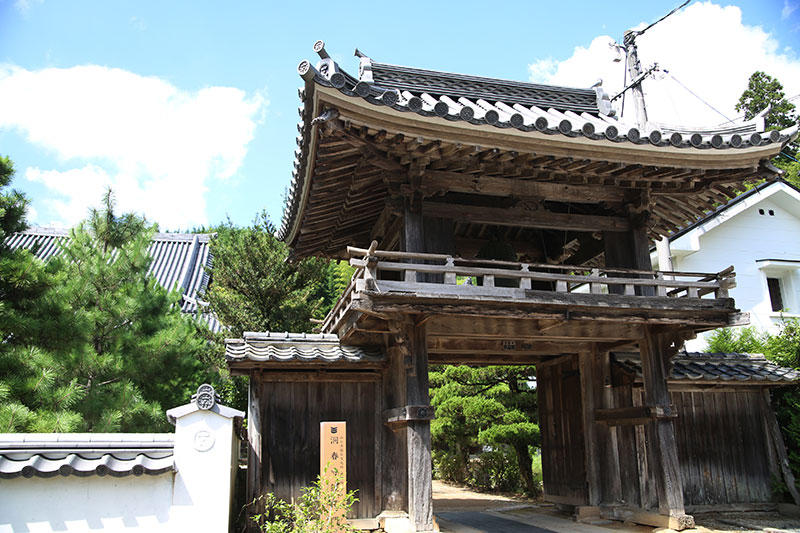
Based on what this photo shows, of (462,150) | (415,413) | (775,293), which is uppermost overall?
(462,150)

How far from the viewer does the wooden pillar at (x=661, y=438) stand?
9711mm

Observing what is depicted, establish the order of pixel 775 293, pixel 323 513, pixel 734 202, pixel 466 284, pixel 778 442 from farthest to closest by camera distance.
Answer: pixel 775 293 → pixel 734 202 → pixel 778 442 → pixel 466 284 → pixel 323 513

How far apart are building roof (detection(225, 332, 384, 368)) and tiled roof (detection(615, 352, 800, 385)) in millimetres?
5360

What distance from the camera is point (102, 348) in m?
10.3

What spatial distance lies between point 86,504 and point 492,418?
12.0 m

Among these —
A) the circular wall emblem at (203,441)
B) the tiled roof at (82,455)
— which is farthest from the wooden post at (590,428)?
the tiled roof at (82,455)

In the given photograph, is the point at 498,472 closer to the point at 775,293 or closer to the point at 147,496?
the point at 775,293

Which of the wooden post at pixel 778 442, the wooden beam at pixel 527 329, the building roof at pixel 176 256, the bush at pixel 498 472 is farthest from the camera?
the building roof at pixel 176 256

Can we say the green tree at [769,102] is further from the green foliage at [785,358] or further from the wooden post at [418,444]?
the wooden post at [418,444]

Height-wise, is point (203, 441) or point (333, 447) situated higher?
point (203, 441)

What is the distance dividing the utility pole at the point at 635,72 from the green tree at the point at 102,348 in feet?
44.5

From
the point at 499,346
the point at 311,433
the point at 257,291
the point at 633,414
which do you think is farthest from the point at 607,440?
the point at 257,291

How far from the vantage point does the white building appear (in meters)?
19.4

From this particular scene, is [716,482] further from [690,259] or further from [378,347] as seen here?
[690,259]
